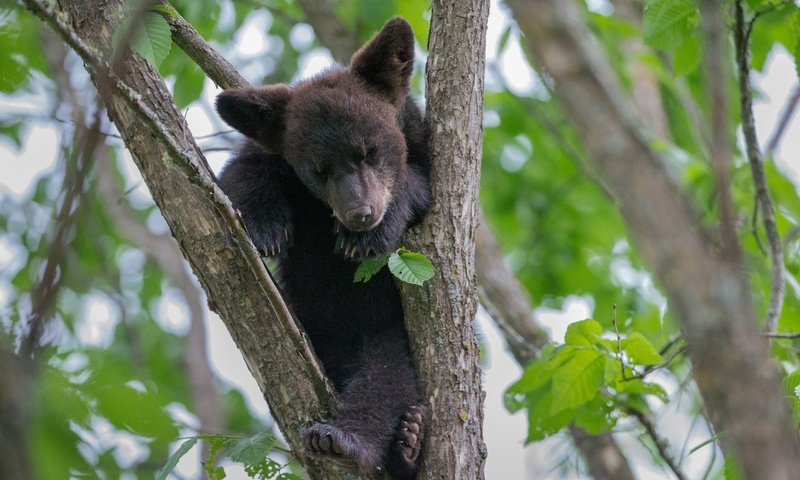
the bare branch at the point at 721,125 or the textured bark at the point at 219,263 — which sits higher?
the textured bark at the point at 219,263

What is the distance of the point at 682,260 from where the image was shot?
1312 millimetres

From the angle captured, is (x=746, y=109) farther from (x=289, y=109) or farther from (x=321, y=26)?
(x=321, y=26)

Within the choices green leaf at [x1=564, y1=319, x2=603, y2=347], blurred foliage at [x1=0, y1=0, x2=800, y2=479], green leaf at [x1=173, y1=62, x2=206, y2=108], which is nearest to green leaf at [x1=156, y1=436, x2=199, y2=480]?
blurred foliage at [x1=0, y1=0, x2=800, y2=479]

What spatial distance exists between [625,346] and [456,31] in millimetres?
1700

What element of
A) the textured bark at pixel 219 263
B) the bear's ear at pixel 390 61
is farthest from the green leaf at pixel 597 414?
the bear's ear at pixel 390 61

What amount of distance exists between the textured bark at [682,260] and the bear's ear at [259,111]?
340 cm

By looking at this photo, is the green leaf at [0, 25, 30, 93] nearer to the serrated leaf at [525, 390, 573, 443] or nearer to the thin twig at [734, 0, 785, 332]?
the serrated leaf at [525, 390, 573, 443]

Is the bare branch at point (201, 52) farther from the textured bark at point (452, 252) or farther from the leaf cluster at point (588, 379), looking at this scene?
the leaf cluster at point (588, 379)

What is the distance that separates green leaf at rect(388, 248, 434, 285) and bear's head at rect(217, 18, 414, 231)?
721 millimetres

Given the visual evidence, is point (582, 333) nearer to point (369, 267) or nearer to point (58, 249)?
point (369, 267)

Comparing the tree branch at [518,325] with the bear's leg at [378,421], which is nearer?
the bear's leg at [378,421]

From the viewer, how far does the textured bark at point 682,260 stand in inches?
50.6

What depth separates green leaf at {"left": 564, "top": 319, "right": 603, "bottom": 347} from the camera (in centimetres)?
438

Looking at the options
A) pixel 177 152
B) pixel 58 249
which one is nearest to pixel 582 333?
pixel 177 152
